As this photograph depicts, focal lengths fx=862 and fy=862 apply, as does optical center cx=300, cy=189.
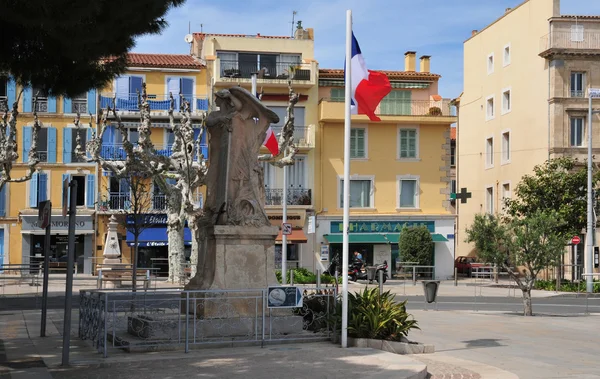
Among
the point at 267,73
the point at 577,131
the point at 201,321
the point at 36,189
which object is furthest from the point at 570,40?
the point at 201,321

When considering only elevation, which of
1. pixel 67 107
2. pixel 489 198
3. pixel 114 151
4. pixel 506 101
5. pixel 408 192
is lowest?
pixel 489 198

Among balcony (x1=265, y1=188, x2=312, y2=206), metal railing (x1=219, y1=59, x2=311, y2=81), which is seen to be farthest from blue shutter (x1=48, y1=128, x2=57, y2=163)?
balcony (x1=265, y1=188, x2=312, y2=206)

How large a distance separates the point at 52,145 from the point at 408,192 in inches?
797

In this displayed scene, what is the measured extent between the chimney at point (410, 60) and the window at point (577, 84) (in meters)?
10.4

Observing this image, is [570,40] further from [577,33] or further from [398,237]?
[398,237]

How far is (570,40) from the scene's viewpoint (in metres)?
48.0

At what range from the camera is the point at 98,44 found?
11.5 metres

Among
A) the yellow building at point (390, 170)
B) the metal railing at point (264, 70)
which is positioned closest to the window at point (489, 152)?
the yellow building at point (390, 170)

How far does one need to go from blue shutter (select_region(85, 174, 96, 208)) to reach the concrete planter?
3597cm

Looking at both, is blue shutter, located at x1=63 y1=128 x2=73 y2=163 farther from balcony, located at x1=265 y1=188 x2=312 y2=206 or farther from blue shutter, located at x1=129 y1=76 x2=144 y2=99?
balcony, located at x1=265 y1=188 x2=312 y2=206

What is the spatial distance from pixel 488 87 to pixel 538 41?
20.4ft

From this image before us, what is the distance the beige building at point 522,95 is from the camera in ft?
156

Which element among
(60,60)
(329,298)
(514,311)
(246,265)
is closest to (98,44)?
(60,60)

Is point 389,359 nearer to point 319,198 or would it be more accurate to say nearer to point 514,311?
point 514,311
